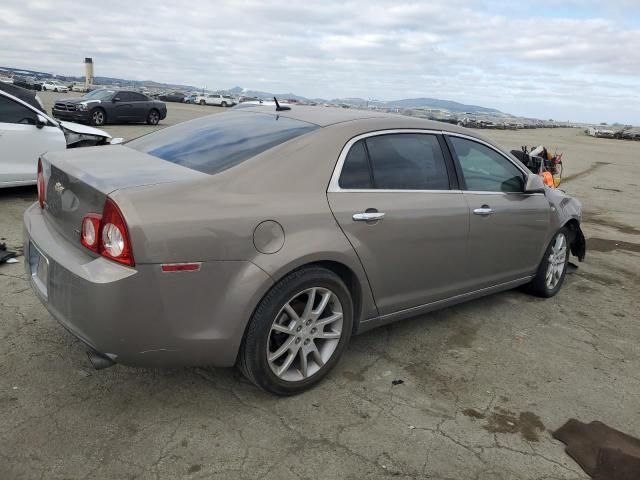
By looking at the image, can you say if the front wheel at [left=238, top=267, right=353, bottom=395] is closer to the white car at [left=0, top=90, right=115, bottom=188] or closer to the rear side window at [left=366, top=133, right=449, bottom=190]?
the rear side window at [left=366, top=133, right=449, bottom=190]

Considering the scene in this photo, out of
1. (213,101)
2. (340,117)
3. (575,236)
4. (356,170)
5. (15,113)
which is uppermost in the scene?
(340,117)

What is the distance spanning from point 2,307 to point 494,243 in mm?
3669

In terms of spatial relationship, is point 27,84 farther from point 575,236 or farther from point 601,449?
point 601,449

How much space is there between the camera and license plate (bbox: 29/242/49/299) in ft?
9.58

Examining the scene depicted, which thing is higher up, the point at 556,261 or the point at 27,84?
the point at 27,84

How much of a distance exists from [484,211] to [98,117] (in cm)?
1980

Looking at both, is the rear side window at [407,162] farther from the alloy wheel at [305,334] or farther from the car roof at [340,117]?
the alloy wheel at [305,334]

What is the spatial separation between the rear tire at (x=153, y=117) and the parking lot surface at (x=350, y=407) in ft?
64.9

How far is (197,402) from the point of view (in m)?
3.04

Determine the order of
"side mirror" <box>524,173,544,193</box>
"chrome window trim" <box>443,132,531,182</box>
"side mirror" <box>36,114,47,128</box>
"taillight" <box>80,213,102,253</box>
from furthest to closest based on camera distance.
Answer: "side mirror" <box>36,114,47,128</box>
"side mirror" <box>524,173,544,193</box>
"chrome window trim" <box>443,132,531,182</box>
"taillight" <box>80,213,102,253</box>

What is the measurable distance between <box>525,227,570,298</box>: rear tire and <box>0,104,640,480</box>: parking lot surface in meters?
0.49

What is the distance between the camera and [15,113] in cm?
735

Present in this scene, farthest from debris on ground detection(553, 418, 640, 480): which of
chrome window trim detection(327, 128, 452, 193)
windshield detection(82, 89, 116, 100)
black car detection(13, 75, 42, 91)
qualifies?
black car detection(13, 75, 42, 91)

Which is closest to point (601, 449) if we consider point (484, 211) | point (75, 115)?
point (484, 211)
